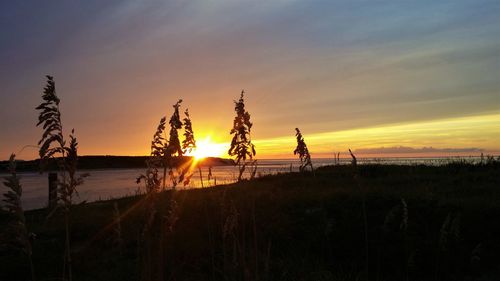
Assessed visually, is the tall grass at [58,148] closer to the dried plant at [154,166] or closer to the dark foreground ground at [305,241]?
the dried plant at [154,166]

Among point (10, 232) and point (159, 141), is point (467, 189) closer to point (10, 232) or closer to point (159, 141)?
point (159, 141)

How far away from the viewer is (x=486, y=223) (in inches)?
313

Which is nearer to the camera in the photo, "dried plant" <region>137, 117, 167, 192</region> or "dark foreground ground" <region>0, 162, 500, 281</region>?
"dried plant" <region>137, 117, 167, 192</region>

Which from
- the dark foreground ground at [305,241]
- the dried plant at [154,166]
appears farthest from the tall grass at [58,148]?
the dark foreground ground at [305,241]

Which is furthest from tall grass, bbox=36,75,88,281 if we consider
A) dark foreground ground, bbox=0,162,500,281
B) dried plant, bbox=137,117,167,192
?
dark foreground ground, bbox=0,162,500,281

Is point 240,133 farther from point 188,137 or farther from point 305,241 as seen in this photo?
point 305,241

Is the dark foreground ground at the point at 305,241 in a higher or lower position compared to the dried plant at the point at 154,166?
lower

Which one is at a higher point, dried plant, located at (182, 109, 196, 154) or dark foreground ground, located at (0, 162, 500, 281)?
dried plant, located at (182, 109, 196, 154)

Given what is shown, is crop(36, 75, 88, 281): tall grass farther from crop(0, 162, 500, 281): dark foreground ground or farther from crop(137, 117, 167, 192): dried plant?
crop(0, 162, 500, 281): dark foreground ground

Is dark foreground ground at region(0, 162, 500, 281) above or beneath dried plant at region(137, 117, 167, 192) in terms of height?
beneath

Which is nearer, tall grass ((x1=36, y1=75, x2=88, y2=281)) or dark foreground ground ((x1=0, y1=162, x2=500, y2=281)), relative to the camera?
tall grass ((x1=36, y1=75, x2=88, y2=281))

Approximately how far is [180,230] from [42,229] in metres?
3.45

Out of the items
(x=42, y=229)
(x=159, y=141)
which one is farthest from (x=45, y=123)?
(x=42, y=229)

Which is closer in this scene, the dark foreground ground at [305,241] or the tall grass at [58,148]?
A: the tall grass at [58,148]
